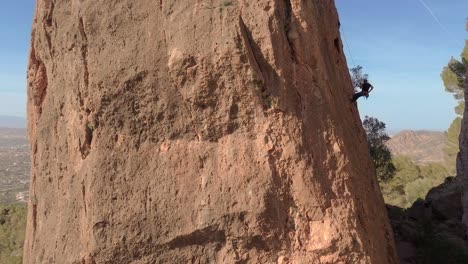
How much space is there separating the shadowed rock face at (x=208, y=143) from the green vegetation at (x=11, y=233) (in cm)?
1844

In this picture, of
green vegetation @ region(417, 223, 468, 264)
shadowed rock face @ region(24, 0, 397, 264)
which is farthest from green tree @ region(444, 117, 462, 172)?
shadowed rock face @ region(24, 0, 397, 264)

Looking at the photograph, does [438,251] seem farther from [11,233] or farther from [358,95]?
[11,233]

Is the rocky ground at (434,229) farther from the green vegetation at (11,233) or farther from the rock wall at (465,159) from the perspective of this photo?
the green vegetation at (11,233)

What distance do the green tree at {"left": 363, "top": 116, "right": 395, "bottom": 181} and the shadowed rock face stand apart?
14.1 m

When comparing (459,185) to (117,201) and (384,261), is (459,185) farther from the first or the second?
(117,201)

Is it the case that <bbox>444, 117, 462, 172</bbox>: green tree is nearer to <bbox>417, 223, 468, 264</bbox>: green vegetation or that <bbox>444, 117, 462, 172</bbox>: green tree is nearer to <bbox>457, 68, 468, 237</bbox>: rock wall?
<bbox>457, 68, 468, 237</bbox>: rock wall

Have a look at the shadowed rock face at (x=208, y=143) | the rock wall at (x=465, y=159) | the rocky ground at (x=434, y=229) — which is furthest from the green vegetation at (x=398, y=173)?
the shadowed rock face at (x=208, y=143)

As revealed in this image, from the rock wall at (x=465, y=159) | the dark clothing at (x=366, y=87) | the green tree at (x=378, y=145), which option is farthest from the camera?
the green tree at (x=378, y=145)

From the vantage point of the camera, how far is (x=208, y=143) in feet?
30.7

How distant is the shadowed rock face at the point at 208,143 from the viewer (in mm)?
9047

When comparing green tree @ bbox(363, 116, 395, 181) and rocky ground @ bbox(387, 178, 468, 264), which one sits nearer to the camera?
rocky ground @ bbox(387, 178, 468, 264)

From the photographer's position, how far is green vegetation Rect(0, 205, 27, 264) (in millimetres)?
25952

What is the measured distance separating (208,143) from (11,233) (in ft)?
76.4

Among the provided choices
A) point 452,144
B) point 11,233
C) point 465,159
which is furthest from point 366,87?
point 452,144
